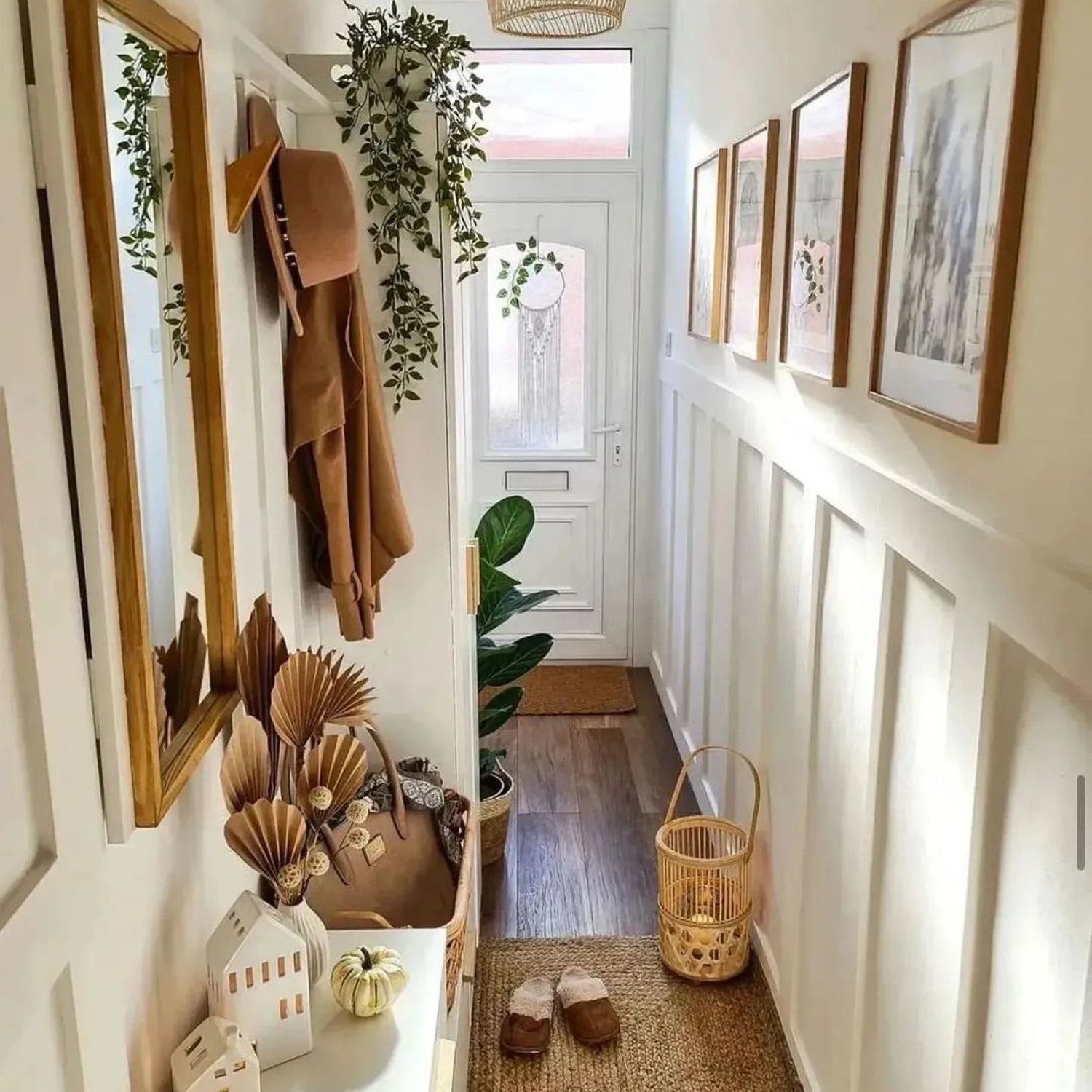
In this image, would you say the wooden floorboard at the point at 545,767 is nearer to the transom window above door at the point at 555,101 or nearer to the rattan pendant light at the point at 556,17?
the transom window above door at the point at 555,101

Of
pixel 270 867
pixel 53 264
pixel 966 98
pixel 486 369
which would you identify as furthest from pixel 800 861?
pixel 486 369

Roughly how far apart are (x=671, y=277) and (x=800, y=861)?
2.29 meters

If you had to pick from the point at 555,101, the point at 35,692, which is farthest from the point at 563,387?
the point at 35,692

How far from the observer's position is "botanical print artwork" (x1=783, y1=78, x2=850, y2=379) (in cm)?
178

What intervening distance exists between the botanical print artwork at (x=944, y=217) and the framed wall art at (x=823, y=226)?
260mm

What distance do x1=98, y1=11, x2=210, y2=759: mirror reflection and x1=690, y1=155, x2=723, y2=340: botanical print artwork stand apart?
6.16 ft

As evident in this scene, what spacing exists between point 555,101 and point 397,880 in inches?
120

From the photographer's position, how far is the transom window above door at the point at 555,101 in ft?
13.1

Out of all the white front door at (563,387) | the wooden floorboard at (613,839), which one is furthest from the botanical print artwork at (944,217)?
the white front door at (563,387)

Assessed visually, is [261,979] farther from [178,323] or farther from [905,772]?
[905,772]

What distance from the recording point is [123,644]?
96cm

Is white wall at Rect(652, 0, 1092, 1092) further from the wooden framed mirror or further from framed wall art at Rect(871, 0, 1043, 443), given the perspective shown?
the wooden framed mirror

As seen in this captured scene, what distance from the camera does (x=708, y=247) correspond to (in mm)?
2986

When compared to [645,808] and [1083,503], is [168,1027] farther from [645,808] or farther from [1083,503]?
[645,808]
